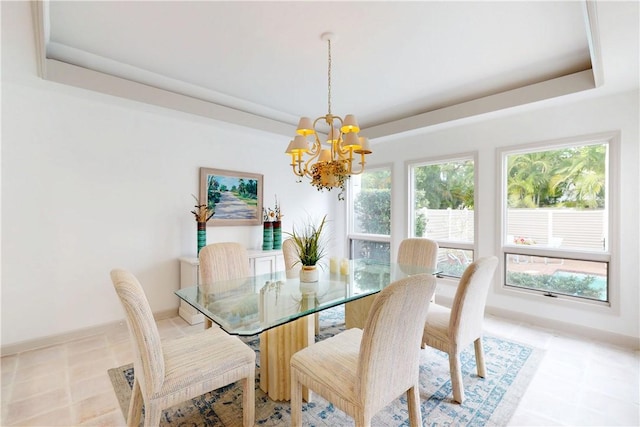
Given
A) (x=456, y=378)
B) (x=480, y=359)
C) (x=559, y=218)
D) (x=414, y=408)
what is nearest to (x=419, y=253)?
(x=480, y=359)

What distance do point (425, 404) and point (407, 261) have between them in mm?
1442

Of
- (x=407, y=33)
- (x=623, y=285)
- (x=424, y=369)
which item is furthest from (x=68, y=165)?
(x=623, y=285)

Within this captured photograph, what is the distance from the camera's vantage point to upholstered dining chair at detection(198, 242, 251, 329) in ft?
8.17

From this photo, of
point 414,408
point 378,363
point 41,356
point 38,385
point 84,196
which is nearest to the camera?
point 378,363

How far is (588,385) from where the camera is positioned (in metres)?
2.15

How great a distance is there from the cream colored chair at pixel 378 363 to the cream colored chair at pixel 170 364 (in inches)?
13.2

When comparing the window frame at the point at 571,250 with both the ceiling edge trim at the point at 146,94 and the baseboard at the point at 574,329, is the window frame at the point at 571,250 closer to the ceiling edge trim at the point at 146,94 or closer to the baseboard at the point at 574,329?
the baseboard at the point at 574,329

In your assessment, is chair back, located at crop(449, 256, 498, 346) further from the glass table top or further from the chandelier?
the chandelier

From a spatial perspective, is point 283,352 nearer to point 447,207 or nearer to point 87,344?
point 87,344

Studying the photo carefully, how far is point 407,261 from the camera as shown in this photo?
3.14 m

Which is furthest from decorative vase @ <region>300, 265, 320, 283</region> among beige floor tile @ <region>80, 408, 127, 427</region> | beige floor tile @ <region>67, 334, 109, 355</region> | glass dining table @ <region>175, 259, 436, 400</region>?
beige floor tile @ <region>67, 334, 109, 355</region>

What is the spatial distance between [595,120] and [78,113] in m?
5.22

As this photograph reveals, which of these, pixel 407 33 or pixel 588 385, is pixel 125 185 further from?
pixel 588 385

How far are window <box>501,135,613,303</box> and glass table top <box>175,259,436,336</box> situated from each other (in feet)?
4.94
